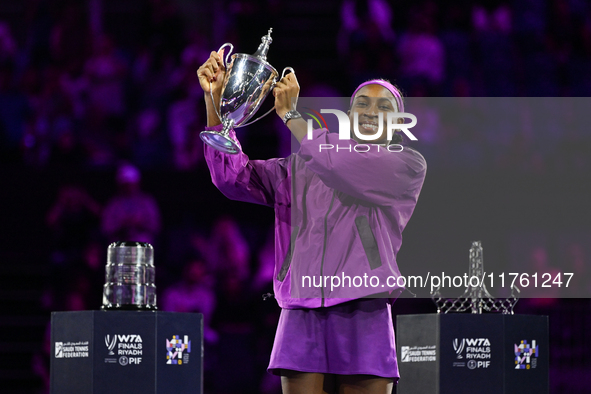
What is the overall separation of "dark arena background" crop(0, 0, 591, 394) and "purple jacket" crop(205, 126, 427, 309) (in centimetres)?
305

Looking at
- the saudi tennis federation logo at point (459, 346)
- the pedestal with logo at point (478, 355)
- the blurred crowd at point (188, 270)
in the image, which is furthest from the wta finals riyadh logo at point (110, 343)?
the blurred crowd at point (188, 270)

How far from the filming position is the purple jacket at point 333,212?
2537 millimetres

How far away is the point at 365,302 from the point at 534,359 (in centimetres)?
181

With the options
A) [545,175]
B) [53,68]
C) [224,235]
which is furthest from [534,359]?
[53,68]

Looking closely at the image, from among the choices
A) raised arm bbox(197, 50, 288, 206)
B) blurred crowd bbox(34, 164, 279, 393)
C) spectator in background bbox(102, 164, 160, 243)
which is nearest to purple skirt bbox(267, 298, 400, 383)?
raised arm bbox(197, 50, 288, 206)

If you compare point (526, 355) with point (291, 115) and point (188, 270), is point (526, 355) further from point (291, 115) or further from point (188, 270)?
point (188, 270)

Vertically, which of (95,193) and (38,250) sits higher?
(95,193)

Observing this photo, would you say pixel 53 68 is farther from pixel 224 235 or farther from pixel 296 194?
pixel 296 194

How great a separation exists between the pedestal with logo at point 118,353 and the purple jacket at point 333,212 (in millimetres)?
822

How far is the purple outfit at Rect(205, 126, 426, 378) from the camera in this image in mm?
2512

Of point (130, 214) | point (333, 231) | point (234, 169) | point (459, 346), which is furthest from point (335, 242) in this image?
point (130, 214)

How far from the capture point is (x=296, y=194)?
276 centimetres

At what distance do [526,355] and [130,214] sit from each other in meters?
3.53

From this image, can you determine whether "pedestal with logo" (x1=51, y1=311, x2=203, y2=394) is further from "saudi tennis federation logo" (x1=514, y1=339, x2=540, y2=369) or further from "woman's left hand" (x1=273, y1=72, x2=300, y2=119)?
"saudi tennis federation logo" (x1=514, y1=339, x2=540, y2=369)
